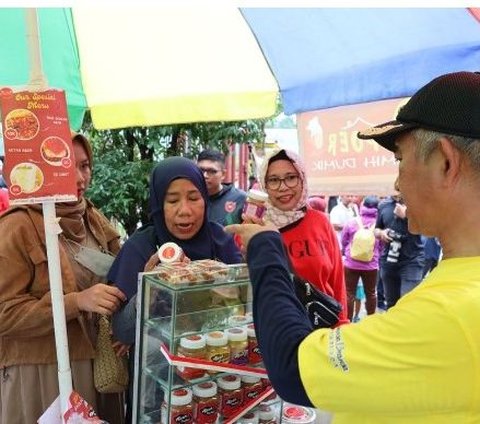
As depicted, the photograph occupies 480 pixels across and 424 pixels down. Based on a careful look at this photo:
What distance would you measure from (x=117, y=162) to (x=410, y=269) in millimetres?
3612

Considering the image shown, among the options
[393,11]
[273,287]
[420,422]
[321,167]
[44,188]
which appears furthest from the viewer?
[321,167]

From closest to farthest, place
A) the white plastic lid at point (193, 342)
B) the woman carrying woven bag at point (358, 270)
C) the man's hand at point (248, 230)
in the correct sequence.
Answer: the man's hand at point (248, 230) → the white plastic lid at point (193, 342) → the woman carrying woven bag at point (358, 270)

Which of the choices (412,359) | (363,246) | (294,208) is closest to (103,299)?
(412,359)

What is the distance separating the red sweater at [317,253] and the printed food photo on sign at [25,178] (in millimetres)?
1427

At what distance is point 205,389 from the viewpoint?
1.45 meters

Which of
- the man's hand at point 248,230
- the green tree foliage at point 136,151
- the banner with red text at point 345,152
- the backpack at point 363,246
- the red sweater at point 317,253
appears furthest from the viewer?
the backpack at point 363,246

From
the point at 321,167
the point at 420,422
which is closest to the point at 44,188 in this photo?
the point at 420,422

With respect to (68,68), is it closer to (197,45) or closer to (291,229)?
(197,45)

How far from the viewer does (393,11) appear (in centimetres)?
212

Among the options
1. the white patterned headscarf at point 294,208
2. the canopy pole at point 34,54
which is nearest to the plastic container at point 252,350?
the canopy pole at point 34,54

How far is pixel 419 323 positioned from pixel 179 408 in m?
0.88

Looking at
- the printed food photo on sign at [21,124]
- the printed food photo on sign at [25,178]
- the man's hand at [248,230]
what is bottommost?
the man's hand at [248,230]

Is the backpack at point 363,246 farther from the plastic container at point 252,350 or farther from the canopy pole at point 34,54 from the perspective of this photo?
the canopy pole at point 34,54

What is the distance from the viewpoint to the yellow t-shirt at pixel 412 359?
0.78m
